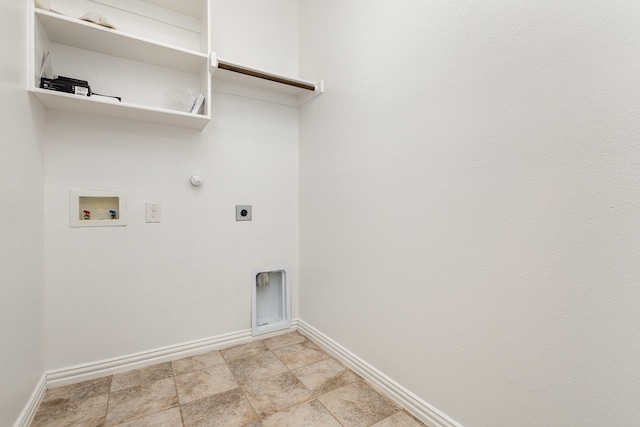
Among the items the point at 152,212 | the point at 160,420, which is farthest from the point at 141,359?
the point at 152,212

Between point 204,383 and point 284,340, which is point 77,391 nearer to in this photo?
point 204,383

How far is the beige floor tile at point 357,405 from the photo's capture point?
1.40m

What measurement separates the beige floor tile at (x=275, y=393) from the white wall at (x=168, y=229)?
61cm

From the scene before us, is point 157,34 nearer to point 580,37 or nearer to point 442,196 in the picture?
point 442,196

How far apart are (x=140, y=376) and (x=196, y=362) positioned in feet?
1.03

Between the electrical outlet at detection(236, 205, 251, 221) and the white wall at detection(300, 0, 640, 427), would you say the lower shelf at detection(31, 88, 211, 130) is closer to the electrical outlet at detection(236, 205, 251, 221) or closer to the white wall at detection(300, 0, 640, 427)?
the electrical outlet at detection(236, 205, 251, 221)

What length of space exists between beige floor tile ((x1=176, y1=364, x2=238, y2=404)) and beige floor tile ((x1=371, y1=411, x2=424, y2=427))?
2.73 ft

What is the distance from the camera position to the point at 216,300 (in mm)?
2113

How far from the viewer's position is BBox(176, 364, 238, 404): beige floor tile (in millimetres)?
1586

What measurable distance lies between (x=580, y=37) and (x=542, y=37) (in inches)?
4.3

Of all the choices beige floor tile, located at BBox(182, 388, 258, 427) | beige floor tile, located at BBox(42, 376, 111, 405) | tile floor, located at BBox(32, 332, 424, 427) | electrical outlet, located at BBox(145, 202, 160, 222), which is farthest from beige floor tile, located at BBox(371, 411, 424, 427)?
electrical outlet, located at BBox(145, 202, 160, 222)

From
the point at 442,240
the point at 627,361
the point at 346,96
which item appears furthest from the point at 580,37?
the point at 346,96

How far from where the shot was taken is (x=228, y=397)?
5.12 ft

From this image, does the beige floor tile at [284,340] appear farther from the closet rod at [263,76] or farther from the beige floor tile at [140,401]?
the closet rod at [263,76]
